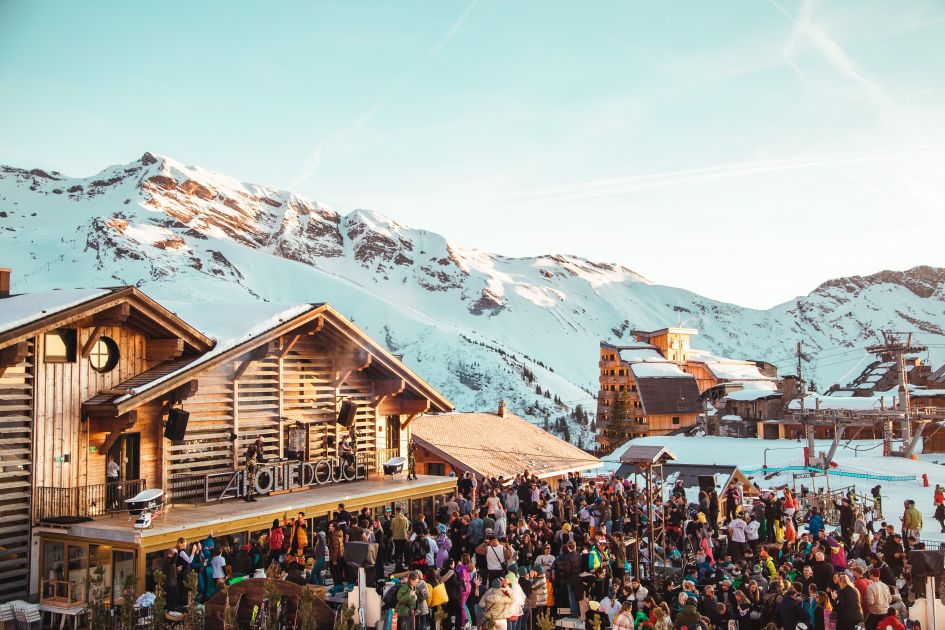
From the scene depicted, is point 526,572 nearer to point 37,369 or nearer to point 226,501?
point 226,501

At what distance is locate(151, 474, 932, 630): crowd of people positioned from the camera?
12.3 metres

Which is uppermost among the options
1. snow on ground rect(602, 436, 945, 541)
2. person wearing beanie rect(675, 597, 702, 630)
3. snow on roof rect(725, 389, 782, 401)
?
snow on roof rect(725, 389, 782, 401)

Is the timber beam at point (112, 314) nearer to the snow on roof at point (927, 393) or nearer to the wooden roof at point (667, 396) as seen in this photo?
the snow on roof at point (927, 393)

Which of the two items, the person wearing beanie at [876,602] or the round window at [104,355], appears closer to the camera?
the person wearing beanie at [876,602]

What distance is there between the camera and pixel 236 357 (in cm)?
1903

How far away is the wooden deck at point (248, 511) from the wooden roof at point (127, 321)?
3.68 metres

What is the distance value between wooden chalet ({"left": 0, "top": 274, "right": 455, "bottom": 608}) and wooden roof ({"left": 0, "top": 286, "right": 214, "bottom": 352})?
3cm

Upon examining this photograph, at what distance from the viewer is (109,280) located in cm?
14825

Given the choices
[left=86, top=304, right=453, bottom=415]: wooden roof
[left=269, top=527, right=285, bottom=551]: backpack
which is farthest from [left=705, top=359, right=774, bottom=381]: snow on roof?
[left=269, top=527, right=285, bottom=551]: backpack

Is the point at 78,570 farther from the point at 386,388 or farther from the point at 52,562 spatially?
the point at 386,388

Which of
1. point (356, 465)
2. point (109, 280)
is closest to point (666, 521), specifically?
point (356, 465)

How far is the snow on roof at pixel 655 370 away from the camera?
7094 cm

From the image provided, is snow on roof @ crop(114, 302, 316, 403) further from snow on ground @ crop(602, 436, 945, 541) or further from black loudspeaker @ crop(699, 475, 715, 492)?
snow on ground @ crop(602, 436, 945, 541)

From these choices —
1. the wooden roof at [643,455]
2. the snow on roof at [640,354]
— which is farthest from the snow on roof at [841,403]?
the wooden roof at [643,455]
